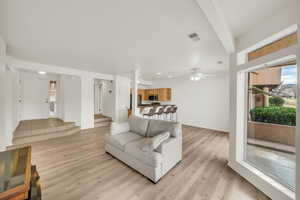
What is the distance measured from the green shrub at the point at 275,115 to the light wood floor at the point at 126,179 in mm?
1190

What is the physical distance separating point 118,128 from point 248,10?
319 cm

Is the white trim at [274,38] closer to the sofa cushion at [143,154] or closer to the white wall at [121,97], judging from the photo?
the sofa cushion at [143,154]

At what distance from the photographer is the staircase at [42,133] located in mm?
3528

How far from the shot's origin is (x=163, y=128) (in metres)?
2.58

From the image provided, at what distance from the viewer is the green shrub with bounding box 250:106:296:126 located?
1.76m

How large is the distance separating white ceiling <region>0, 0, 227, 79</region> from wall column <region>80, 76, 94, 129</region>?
2.07 m

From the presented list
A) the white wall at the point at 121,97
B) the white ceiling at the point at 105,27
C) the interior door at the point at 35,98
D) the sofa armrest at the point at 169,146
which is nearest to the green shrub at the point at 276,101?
the white ceiling at the point at 105,27

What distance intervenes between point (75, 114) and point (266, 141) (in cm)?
640

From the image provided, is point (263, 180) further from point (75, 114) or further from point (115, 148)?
point (75, 114)

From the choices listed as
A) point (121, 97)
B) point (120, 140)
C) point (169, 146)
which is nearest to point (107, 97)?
point (121, 97)

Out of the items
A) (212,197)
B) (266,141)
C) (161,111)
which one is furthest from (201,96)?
(212,197)

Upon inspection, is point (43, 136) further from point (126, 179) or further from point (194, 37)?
point (194, 37)

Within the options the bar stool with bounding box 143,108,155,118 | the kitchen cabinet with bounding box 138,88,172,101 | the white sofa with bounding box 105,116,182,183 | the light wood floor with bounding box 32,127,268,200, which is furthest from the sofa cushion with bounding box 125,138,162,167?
the kitchen cabinet with bounding box 138,88,172,101

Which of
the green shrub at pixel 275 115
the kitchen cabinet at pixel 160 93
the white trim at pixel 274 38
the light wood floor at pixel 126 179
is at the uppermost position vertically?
the white trim at pixel 274 38
